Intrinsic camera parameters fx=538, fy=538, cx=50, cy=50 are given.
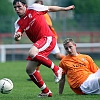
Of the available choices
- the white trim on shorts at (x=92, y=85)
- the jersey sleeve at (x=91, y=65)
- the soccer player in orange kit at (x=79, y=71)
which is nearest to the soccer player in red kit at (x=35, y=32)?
the soccer player in orange kit at (x=79, y=71)

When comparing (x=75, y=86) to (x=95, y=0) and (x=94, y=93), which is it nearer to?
(x=94, y=93)

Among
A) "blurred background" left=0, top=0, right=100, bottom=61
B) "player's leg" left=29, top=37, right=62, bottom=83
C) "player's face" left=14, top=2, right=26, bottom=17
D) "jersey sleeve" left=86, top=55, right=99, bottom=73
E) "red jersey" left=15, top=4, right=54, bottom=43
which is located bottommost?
"blurred background" left=0, top=0, right=100, bottom=61

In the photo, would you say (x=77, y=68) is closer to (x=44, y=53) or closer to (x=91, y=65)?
(x=91, y=65)

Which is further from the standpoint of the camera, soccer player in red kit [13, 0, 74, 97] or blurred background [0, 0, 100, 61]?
blurred background [0, 0, 100, 61]

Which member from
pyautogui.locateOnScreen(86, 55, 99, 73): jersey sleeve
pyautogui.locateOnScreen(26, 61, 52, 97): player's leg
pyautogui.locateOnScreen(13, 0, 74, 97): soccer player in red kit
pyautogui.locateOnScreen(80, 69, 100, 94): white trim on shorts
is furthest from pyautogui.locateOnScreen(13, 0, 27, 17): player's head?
pyautogui.locateOnScreen(80, 69, 100, 94): white trim on shorts

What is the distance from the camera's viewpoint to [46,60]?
9.46m

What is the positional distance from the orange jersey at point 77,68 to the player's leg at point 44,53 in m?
0.45

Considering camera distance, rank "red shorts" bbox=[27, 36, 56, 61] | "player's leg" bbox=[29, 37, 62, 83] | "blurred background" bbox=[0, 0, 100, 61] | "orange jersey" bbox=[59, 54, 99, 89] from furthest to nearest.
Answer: "blurred background" bbox=[0, 0, 100, 61], "orange jersey" bbox=[59, 54, 99, 89], "red shorts" bbox=[27, 36, 56, 61], "player's leg" bbox=[29, 37, 62, 83]

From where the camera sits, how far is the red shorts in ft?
31.4

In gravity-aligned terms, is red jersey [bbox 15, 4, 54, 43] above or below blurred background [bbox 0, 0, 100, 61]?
above

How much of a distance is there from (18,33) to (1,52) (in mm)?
15920

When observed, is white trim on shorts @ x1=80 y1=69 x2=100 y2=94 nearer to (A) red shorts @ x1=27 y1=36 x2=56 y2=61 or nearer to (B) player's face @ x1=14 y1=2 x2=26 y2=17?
(A) red shorts @ x1=27 y1=36 x2=56 y2=61

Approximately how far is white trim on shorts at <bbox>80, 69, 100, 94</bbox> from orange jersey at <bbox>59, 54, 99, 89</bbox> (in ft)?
0.29

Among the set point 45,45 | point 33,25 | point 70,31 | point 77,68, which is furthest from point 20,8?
point 70,31
